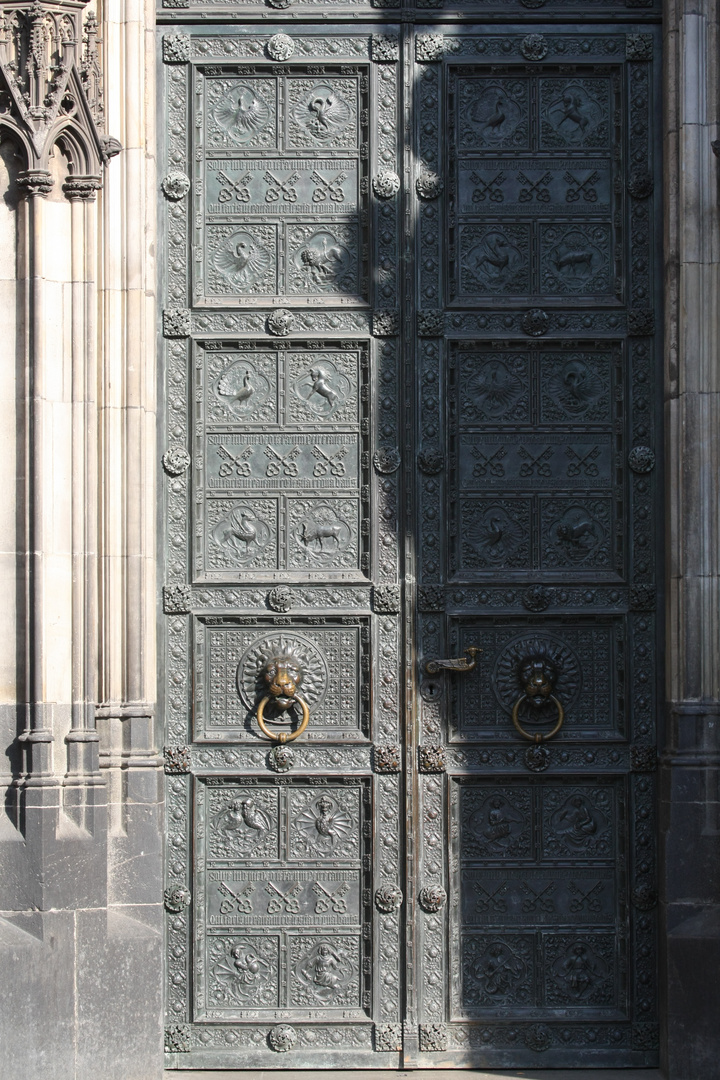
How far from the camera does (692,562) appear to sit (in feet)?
23.6

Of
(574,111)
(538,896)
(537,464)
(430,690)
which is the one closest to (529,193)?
(574,111)

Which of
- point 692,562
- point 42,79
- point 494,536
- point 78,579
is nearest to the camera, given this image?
point 42,79

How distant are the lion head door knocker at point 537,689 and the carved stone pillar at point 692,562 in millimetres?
596

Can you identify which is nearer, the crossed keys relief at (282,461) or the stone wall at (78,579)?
the stone wall at (78,579)

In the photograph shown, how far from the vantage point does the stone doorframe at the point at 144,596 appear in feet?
22.5

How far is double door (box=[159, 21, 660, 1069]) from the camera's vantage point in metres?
7.34

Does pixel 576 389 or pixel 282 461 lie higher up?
pixel 576 389

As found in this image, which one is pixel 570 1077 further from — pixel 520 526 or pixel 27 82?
pixel 27 82

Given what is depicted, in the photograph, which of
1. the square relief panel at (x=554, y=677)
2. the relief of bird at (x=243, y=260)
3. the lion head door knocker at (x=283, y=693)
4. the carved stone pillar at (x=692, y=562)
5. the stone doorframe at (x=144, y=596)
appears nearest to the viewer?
the stone doorframe at (x=144, y=596)

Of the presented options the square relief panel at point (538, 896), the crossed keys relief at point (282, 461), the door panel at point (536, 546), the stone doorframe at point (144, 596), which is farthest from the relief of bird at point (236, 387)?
the square relief panel at point (538, 896)

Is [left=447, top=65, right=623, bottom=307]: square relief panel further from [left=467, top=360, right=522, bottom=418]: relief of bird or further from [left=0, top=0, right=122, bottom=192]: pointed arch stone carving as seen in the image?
[left=0, top=0, right=122, bottom=192]: pointed arch stone carving

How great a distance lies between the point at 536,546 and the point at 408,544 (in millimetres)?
691

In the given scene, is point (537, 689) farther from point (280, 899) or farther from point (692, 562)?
point (280, 899)

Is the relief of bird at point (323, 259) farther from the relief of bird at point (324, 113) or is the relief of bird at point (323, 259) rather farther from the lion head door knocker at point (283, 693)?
the lion head door knocker at point (283, 693)
